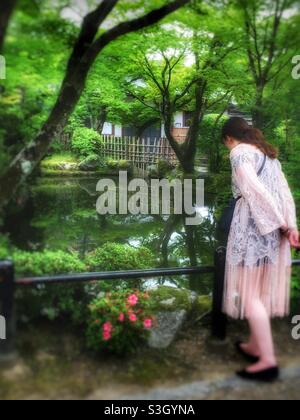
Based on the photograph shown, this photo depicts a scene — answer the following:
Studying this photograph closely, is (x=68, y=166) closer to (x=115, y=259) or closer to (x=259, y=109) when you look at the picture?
(x=115, y=259)

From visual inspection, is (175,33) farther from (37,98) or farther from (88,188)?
(88,188)

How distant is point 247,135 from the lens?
337cm

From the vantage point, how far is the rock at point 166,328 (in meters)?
3.65

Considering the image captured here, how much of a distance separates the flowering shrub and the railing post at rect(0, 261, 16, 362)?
0.66 m

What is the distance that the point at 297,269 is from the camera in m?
4.27

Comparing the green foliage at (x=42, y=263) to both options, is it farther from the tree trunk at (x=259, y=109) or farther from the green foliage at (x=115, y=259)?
the tree trunk at (x=259, y=109)

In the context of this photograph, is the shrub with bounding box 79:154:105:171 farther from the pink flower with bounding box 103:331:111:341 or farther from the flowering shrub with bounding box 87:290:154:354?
the pink flower with bounding box 103:331:111:341

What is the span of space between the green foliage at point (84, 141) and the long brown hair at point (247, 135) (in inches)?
146

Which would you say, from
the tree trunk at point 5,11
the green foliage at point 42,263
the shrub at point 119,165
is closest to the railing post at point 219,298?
the green foliage at point 42,263

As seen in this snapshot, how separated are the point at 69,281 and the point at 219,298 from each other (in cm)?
148

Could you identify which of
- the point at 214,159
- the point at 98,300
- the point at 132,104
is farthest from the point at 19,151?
the point at 214,159

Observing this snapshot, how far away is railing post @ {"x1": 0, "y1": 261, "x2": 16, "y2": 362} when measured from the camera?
298 centimetres

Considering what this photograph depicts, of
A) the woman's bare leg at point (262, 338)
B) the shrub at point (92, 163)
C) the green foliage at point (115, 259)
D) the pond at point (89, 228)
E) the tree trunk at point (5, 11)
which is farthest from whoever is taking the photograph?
the shrub at point (92, 163)

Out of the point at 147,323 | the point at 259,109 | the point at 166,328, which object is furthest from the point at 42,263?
the point at 259,109
